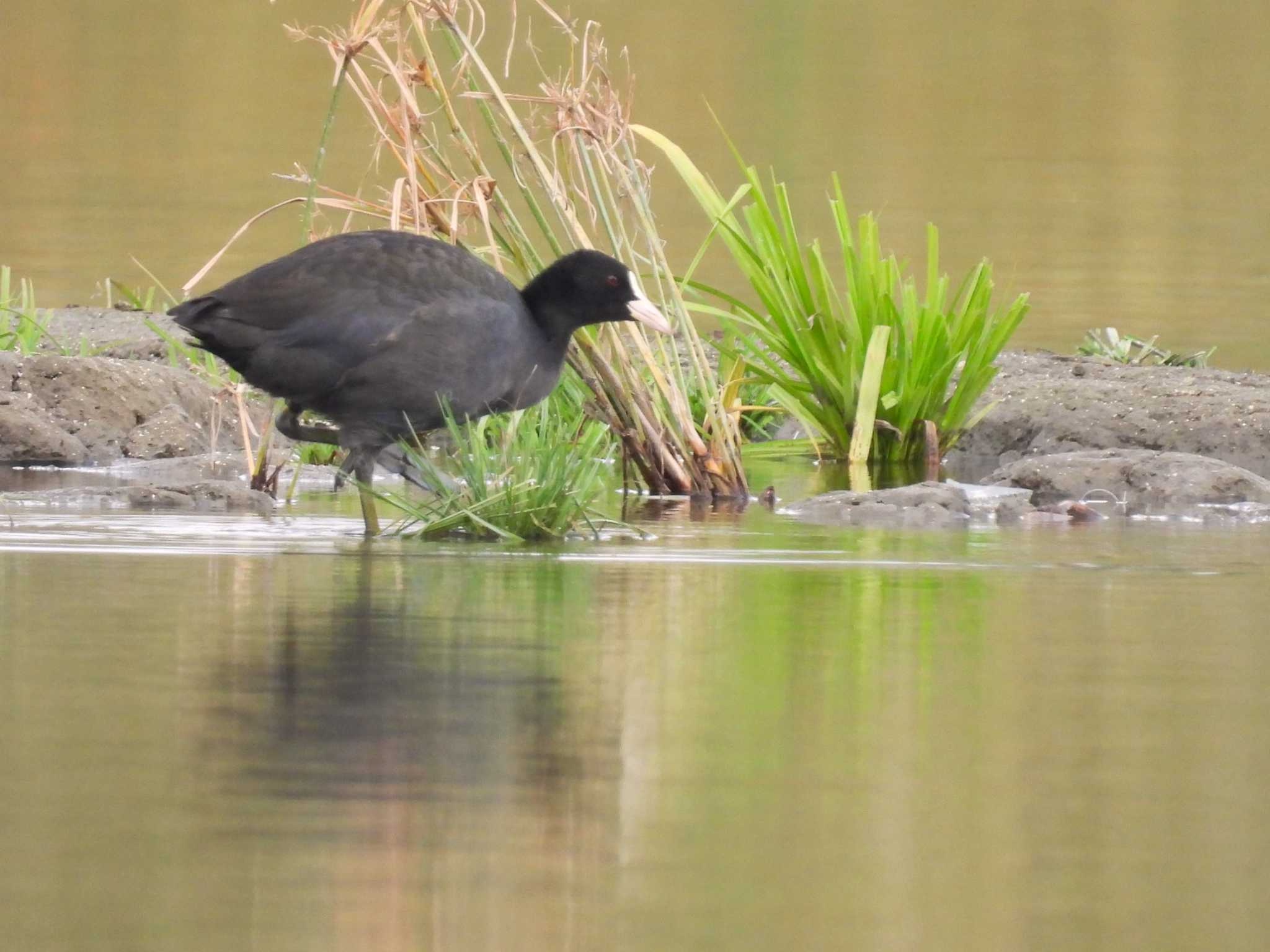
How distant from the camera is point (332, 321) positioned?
831 cm

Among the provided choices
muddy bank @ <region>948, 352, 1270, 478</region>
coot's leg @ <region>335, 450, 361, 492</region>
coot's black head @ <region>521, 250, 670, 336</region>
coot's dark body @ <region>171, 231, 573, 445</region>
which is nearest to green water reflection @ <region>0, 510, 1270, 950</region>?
coot's dark body @ <region>171, 231, 573, 445</region>

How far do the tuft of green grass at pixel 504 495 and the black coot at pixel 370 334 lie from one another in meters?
0.16

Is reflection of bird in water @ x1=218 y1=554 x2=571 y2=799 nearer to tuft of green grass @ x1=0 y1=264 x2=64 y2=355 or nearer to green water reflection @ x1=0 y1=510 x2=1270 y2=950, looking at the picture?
green water reflection @ x1=0 y1=510 x2=1270 y2=950

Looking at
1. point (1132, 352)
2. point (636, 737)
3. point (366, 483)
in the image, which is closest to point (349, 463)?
point (366, 483)

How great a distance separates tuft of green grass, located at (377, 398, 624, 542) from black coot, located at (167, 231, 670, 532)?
0.51 feet

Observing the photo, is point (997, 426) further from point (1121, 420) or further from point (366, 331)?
point (366, 331)

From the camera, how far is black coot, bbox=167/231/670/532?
27.3ft

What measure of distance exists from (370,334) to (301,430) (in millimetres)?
699

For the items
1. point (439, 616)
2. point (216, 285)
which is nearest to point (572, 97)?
point (439, 616)

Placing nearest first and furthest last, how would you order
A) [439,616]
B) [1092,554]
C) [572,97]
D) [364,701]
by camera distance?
[364,701], [439,616], [1092,554], [572,97]

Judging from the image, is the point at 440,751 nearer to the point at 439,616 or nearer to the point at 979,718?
the point at 979,718

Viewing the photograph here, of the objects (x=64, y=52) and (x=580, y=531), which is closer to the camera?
(x=580, y=531)

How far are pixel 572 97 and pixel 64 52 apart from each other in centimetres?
2883

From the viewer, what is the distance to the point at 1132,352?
1494 cm
